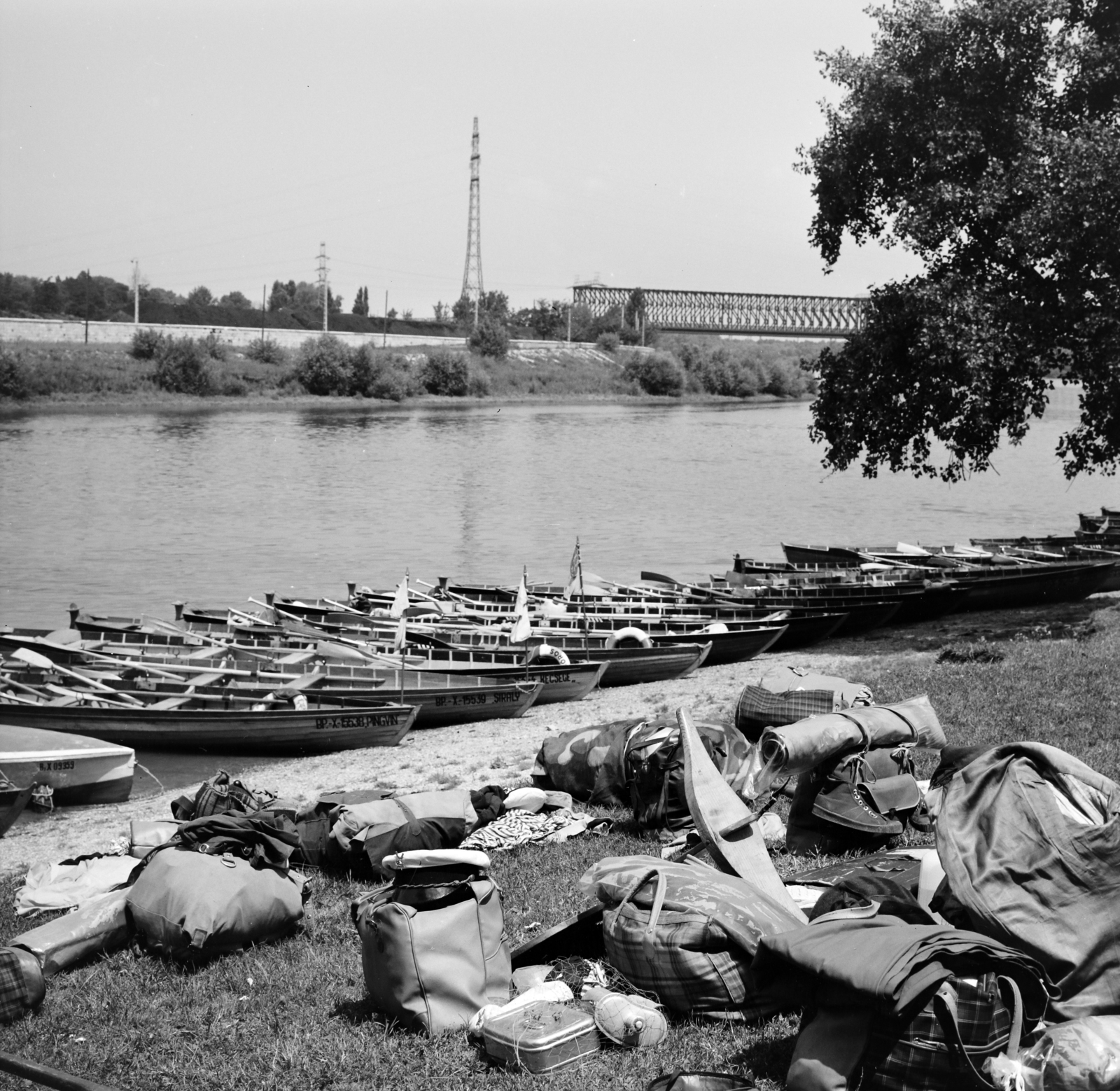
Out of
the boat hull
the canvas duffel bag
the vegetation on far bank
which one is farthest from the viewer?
the vegetation on far bank

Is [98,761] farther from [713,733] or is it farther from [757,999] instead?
[757,999]

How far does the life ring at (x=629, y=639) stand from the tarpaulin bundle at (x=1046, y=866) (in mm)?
14990

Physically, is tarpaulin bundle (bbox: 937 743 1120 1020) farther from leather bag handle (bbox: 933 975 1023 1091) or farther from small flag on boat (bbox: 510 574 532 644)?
small flag on boat (bbox: 510 574 532 644)

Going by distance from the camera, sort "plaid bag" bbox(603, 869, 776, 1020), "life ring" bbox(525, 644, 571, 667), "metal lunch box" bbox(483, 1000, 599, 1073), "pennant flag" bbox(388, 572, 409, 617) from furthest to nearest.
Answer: "pennant flag" bbox(388, 572, 409, 617)
"life ring" bbox(525, 644, 571, 667)
"plaid bag" bbox(603, 869, 776, 1020)
"metal lunch box" bbox(483, 1000, 599, 1073)

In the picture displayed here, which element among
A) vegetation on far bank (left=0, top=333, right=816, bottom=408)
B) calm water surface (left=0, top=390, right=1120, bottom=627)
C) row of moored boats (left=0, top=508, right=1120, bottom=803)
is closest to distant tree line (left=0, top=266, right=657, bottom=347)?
vegetation on far bank (left=0, top=333, right=816, bottom=408)

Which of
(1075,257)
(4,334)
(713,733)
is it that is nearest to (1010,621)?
(1075,257)

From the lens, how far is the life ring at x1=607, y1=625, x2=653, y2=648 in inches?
812

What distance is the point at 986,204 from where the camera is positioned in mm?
19438

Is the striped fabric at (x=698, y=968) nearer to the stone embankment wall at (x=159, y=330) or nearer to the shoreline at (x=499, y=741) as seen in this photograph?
the shoreline at (x=499, y=741)

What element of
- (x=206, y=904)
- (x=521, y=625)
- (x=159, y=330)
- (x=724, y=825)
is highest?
(x=159, y=330)

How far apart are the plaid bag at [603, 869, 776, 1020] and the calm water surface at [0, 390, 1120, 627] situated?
26.0 metres

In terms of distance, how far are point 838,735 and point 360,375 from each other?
92.4 m

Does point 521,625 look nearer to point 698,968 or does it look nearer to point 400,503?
point 698,968

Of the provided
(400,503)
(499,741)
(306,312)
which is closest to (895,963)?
(499,741)
